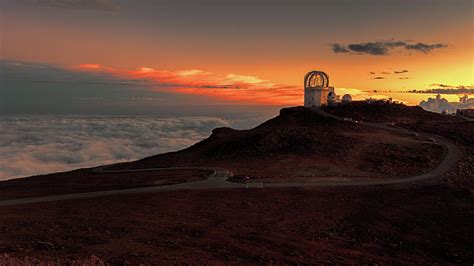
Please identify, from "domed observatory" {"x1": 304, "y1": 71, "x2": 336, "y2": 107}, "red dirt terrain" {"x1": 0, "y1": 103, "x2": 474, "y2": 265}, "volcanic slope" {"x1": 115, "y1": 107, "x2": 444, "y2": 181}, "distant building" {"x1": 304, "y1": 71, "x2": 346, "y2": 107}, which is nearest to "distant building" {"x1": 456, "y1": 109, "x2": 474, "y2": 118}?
"distant building" {"x1": 304, "y1": 71, "x2": 346, "y2": 107}

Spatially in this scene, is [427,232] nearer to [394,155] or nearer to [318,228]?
[318,228]

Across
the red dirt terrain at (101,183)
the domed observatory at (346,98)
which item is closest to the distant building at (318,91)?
the domed observatory at (346,98)

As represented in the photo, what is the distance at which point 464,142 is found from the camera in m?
35.8

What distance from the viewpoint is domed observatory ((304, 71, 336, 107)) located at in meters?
60.8

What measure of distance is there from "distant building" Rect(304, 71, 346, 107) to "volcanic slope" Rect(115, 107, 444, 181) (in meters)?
16.4

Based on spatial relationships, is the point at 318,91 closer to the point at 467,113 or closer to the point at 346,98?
the point at 346,98

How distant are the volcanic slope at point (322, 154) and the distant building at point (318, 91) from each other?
16.4 metres

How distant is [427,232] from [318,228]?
5.33 meters

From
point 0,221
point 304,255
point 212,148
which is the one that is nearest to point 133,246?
point 304,255

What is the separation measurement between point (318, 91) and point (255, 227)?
48.8 m

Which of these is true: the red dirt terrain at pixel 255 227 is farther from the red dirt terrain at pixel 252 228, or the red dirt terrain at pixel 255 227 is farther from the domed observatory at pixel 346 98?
the domed observatory at pixel 346 98

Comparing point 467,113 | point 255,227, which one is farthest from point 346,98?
point 255,227

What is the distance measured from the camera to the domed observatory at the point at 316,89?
199 feet

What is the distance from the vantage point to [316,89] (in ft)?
199
